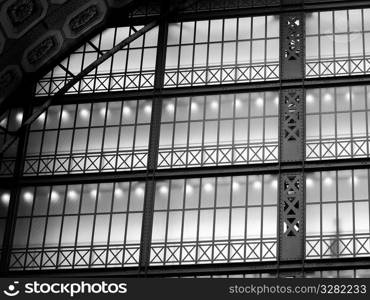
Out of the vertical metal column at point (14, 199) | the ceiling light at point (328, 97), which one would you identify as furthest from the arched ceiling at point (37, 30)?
the ceiling light at point (328, 97)

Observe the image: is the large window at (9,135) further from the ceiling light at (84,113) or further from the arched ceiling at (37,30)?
the ceiling light at (84,113)

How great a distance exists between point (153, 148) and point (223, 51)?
5944 mm

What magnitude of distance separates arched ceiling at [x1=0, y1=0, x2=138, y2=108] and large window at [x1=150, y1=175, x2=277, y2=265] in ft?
30.4

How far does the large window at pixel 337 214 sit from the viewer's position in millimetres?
42688

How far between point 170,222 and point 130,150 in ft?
14.0

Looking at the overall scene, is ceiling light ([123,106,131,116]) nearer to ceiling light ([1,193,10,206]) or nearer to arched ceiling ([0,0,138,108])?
arched ceiling ([0,0,138,108])

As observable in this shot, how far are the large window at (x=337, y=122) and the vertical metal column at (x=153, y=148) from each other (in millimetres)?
7046

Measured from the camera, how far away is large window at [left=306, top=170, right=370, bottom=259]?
140 ft

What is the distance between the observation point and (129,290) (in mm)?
31484

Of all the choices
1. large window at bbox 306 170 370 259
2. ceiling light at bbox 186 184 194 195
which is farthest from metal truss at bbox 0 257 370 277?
ceiling light at bbox 186 184 194 195

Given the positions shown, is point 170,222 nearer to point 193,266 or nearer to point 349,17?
point 193,266

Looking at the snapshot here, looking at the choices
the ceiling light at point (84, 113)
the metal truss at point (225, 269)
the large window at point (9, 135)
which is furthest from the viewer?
the ceiling light at point (84, 113)

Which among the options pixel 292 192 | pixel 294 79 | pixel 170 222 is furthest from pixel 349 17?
pixel 170 222

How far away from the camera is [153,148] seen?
153 ft
